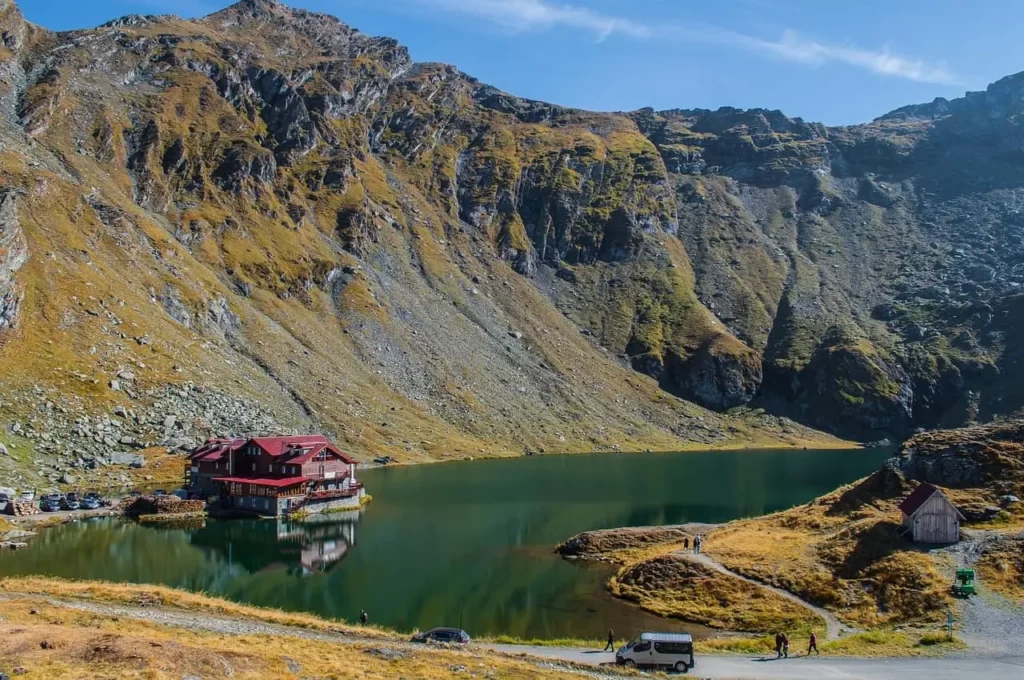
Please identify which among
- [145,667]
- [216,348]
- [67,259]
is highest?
[67,259]

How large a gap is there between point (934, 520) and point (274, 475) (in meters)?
78.3

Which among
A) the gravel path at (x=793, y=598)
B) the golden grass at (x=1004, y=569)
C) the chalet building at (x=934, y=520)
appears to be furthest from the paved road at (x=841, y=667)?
the chalet building at (x=934, y=520)

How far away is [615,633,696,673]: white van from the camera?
1566 inches

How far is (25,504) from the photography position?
8494 centimetres

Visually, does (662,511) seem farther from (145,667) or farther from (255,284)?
(255,284)

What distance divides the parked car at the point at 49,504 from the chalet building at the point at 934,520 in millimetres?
86133

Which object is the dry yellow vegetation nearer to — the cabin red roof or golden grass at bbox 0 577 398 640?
golden grass at bbox 0 577 398 640

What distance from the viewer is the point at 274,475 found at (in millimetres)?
104188

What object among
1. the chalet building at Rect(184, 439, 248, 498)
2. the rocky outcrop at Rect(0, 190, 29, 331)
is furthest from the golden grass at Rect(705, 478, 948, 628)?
the rocky outcrop at Rect(0, 190, 29, 331)

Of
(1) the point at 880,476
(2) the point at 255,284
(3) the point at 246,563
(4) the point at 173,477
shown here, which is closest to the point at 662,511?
(1) the point at 880,476

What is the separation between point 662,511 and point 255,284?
12869 cm

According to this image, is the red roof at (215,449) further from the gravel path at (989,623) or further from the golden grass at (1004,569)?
the golden grass at (1004,569)

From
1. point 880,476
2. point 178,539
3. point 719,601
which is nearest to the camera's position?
point 719,601

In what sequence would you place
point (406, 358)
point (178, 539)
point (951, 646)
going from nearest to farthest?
1. point (951, 646)
2. point (178, 539)
3. point (406, 358)
